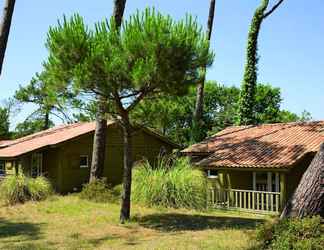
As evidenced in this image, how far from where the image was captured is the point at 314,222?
8.09m

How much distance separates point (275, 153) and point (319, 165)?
40.4 feet

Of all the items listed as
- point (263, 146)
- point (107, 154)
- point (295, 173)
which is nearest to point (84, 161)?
point (107, 154)

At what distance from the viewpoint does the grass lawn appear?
36.7 ft

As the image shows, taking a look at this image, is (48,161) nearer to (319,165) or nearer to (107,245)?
(107,245)

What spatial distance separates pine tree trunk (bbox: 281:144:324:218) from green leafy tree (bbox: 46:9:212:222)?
237 inches

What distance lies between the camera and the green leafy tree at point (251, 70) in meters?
30.8

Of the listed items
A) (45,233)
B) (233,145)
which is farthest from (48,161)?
(45,233)

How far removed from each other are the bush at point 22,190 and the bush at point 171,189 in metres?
4.86

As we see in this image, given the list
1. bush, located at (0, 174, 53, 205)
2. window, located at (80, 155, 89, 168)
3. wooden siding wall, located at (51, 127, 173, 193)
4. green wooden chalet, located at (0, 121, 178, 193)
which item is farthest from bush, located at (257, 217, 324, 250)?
window, located at (80, 155, 89, 168)

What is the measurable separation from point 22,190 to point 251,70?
17.2 meters

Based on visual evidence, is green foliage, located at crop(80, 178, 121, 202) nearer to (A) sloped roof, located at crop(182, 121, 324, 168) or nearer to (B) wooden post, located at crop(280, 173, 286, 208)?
(A) sloped roof, located at crop(182, 121, 324, 168)

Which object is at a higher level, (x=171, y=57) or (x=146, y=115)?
(x=171, y=57)

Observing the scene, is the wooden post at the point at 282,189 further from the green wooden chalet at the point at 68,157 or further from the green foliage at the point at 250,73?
the green foliage at the point at 250,73

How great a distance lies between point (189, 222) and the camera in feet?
49.1
